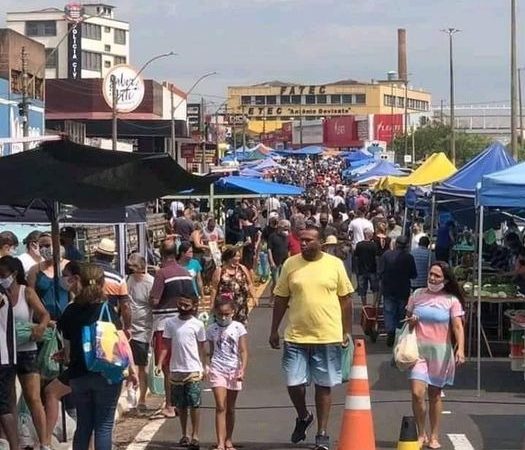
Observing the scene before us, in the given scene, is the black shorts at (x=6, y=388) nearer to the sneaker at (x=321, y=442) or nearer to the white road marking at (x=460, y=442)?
the sneaker at (x=321, y=442)

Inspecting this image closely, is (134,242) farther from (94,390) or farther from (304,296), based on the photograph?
(94,390)

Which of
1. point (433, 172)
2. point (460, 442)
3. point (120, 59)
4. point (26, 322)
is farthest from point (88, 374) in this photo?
point (120, 59)

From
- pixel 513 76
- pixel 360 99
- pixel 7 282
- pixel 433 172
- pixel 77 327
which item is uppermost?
pixel 360 99

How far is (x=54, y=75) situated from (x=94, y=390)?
10538cm

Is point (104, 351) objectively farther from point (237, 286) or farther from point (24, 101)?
point (24, 101)

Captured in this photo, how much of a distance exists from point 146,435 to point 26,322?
6.91 ft

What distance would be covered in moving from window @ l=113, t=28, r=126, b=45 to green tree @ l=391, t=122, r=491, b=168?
43.9m

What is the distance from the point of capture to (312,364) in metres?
10.0

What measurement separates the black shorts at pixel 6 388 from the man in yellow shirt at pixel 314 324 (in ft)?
7.47

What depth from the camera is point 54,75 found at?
111 m

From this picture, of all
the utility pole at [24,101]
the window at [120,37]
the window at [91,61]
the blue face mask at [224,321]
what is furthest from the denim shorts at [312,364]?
the window at [120,37]

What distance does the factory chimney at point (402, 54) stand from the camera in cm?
15225

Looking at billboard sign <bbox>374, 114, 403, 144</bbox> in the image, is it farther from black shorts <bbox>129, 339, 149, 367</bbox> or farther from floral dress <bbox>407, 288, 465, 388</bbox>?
floral dress <bbox>407, 288, 465, 388</bbox>

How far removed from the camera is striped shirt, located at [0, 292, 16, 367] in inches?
344
